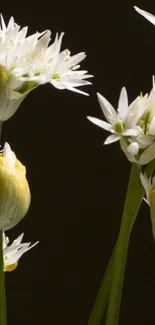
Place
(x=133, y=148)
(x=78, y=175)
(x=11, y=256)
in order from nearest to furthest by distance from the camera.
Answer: (x=133, y=148)
(x=11, y=256)
(x=78, y=175)

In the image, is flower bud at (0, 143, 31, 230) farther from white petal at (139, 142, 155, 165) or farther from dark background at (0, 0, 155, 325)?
dark background at (0, 0, 155, 325)

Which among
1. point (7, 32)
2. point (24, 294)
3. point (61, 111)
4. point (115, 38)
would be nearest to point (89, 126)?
point (61, 111)

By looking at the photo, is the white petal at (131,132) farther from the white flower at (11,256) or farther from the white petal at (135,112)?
the white flower at (11,256)

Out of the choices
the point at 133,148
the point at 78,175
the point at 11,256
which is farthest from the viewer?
the point at 78,175

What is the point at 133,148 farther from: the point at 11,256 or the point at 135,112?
the point at 11,256

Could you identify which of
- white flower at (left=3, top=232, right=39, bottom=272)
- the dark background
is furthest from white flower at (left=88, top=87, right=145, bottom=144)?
the dark background

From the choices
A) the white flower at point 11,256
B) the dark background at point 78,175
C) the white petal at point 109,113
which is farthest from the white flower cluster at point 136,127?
the dark background at point 78,175

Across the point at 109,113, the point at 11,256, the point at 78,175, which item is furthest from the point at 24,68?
the point at 78,175
